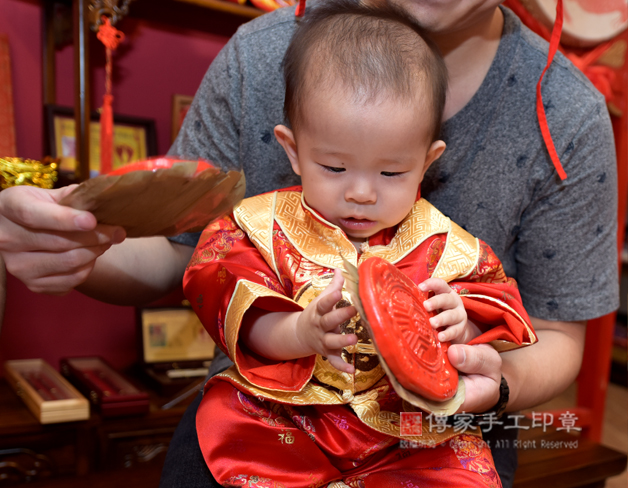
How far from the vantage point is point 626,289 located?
3.20m

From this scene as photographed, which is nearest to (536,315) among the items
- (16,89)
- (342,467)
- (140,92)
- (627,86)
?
(342,467)

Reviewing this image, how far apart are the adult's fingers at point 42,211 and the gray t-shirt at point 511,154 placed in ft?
1.53

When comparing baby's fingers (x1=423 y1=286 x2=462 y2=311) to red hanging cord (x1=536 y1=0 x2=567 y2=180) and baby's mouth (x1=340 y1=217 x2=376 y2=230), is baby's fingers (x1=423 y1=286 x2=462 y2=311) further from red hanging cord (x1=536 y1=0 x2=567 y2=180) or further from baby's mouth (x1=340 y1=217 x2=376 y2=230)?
red hanging cord (x1=536 y1=0 x2=567 y2=180)

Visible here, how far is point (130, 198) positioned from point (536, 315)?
91cm

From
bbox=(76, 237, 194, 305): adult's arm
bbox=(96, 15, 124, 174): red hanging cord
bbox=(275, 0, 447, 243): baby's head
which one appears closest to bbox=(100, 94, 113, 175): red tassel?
bbox=(96, 15, 124, 174): red hanging cord

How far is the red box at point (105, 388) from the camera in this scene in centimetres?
153

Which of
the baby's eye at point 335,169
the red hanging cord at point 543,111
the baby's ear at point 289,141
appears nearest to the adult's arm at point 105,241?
the baby's ear at point 289,141

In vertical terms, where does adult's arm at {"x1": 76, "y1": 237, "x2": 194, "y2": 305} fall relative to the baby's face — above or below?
below

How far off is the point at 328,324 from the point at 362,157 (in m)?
0.28

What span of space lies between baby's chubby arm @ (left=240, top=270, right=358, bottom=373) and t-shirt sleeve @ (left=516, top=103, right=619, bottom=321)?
0.58 meters

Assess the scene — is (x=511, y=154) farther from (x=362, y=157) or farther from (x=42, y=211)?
(x=42, y=211)

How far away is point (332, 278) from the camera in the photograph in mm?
801

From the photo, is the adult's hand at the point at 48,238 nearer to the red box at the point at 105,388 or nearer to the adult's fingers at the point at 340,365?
the adult's fingers at the point at 340,365

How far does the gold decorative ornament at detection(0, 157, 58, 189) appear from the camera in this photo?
4.17ft
